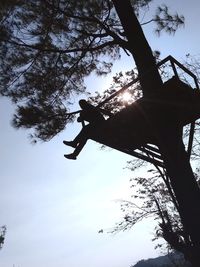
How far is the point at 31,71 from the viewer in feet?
27.5

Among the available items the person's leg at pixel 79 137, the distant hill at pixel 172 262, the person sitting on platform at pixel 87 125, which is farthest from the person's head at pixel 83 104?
the distant hill at pixel 172 262

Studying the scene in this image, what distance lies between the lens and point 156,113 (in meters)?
6.07

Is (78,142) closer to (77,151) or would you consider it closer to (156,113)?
(77,151)

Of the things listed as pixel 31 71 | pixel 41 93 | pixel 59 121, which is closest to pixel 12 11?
pixel 31 71

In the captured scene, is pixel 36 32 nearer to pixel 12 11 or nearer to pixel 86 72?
pixel 12 11

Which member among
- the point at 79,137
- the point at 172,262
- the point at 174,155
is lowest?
the point at 172,262

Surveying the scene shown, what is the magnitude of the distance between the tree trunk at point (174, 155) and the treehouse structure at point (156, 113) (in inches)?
4.9

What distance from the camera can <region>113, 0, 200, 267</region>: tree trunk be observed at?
208 inches

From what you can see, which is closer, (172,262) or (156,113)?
(156,113)

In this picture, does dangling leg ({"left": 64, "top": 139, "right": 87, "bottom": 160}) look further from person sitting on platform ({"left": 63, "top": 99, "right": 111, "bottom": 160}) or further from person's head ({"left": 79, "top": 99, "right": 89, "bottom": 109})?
person's head ({"left": 79, "top": 99, "right": 89, "bottom": 109})

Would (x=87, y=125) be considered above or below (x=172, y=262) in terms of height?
above

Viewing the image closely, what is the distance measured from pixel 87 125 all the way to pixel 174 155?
5.56 feet

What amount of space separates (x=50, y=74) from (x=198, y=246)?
5.44m

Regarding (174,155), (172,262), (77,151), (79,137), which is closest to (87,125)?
(79,137)
